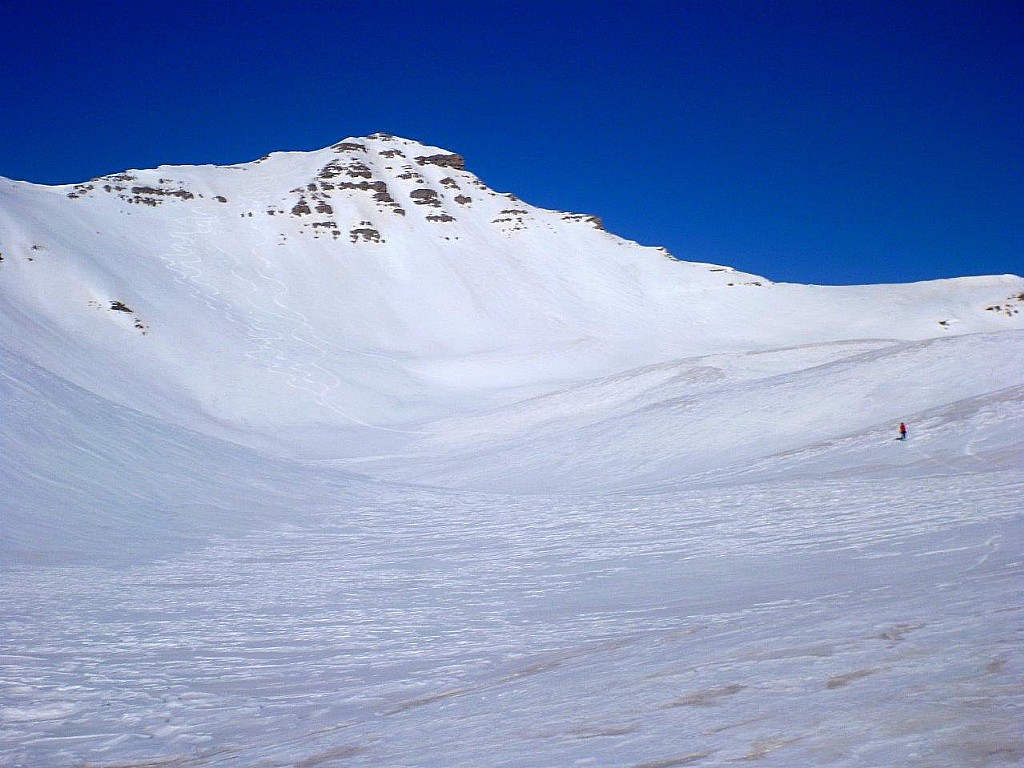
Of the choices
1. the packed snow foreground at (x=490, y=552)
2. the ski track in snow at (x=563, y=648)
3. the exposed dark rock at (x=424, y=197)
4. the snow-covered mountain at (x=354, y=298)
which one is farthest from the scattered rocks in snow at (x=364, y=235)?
the ski track in snow at (x=563, y=648)

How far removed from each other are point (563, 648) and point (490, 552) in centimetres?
662

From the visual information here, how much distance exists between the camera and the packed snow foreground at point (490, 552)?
514cm

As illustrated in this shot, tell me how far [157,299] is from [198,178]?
34689 mm

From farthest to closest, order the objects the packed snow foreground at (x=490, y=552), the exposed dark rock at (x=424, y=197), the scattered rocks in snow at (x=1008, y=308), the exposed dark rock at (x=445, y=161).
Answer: the exposed dark rock at (x=445, y=161), the exposed dark rock at (x=424, y=197), the scattered rocks in snow at (x=1008, y=308), the packed snow foreground at (x=490, y=552)

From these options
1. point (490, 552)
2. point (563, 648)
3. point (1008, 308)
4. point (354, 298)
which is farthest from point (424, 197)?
point (563, 648)

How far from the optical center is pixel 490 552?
14.2 m

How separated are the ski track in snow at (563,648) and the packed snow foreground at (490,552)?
4 centimetres

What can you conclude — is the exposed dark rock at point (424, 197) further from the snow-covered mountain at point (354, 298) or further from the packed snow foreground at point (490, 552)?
the packed snow foreground at point (490, 552)

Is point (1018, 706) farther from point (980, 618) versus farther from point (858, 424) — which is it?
point (858, 424)

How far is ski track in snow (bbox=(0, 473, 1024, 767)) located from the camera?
15.0 feet

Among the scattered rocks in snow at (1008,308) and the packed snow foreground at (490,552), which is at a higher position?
the scattered rocks in snow at (1008,308)

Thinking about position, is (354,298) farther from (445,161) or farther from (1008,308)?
(1008,308)

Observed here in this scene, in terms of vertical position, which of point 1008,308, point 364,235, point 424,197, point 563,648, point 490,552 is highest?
point 424,197

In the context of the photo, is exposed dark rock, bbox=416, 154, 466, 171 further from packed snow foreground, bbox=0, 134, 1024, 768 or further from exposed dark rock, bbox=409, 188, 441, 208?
packed snow foreground, bbox=0, 134, 1024, 768
